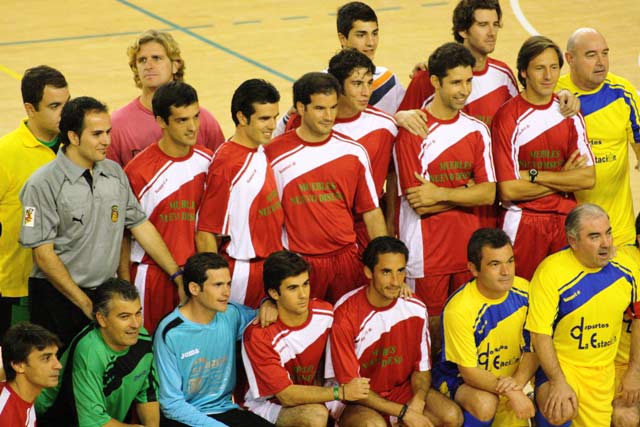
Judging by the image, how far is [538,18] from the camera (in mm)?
18453

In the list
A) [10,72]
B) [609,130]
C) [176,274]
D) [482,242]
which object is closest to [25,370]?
[176,274]

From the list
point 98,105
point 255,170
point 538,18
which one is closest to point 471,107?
point 255,170

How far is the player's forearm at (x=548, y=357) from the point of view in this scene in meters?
7.77

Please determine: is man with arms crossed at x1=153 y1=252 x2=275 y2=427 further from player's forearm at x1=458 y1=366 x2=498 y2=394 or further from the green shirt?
player's forearm at x1=458 y1=366 x2=498 y2=394

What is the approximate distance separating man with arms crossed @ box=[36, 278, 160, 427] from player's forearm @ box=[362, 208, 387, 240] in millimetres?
1784

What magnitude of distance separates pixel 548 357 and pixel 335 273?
5.21 ft

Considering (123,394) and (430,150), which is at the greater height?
(430,150)

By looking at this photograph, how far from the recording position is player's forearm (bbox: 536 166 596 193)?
8383 mm

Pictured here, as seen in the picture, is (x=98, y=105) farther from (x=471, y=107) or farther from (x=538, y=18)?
(x=538, y=18)

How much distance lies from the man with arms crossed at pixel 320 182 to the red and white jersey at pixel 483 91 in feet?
3.51

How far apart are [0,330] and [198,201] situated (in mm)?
1794

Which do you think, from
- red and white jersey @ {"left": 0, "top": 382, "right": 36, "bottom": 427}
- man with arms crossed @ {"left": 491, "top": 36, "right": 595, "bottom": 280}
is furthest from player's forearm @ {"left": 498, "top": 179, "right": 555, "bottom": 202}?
red and white jersey @ {"left": 0, "top": 382, "right": 36, "bottom": 427}

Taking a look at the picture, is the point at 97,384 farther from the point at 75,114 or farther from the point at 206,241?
the point at 75,114

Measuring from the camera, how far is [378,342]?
7949 millimetres
